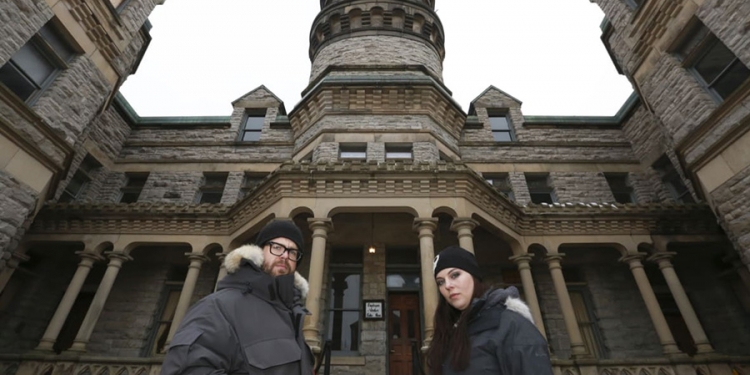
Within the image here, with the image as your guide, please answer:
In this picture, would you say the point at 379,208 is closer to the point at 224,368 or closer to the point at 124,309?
the point at 224,368

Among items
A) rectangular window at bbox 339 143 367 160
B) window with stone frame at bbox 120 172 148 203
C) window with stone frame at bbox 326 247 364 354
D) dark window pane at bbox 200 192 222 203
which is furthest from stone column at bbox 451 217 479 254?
window with stone frame at bbox 120 172 148 203

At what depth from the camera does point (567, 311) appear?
981 centimetres

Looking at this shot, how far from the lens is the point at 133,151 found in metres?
15.2

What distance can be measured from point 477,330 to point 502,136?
48.5ft

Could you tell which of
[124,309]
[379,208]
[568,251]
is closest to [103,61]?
[124,309]

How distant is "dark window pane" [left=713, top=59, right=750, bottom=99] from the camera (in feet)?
26.6

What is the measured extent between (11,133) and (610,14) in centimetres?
1769

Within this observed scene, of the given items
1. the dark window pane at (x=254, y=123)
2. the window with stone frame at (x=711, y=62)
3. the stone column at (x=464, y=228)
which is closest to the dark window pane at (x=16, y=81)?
the dark window pane at (x=254, y=123)

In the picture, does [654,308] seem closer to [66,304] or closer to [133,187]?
[66,304]

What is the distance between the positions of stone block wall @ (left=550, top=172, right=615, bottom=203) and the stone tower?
4.49 m

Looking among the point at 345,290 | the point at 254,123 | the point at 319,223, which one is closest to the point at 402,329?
the point at 345,290

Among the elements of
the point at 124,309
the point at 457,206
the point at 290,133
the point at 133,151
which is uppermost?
the point at 290,133

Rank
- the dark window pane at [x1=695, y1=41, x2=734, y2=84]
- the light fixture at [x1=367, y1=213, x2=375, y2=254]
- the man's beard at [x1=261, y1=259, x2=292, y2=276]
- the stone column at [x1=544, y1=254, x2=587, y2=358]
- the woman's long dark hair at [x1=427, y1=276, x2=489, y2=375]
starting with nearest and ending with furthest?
1. the woman's long dark hair at [x1=427, y1=276, x2=489, y2=375]
2. the man's beard at [x1=261, y1=259, x2=292, y2=276]
3. the dark window pane at [x1=695, y1=41, x2=734, y2=84]
4. the stone column at [x1=544, y1=254, x2=587, y2=358]
5. the light fixture at [x1=367, y1=213, x2=375, y2=254]

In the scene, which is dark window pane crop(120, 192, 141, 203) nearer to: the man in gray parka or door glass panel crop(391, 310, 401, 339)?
door glass panel crop(391, 310, 401, 339)
